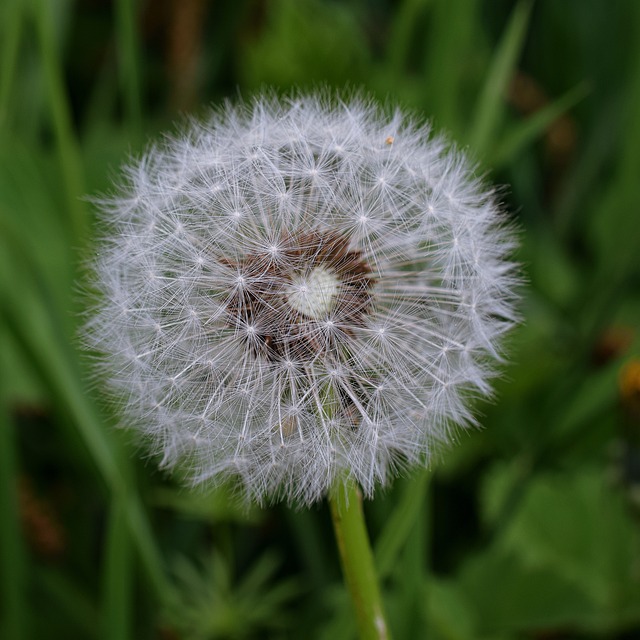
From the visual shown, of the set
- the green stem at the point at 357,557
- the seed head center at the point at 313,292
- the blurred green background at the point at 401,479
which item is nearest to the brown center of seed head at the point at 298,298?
the seed head center at the point at 313,292

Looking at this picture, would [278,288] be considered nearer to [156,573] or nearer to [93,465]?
[156,573]

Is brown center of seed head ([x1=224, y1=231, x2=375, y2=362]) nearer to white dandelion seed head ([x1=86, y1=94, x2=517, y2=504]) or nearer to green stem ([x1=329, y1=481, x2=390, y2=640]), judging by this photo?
white dandelion seed head ([x1=86, y1=94, x2=517, y2=504])

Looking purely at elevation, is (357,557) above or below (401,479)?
below

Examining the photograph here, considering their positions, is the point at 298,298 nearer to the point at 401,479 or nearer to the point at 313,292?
the point at 313,292

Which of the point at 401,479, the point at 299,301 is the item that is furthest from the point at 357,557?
the point at 401,479

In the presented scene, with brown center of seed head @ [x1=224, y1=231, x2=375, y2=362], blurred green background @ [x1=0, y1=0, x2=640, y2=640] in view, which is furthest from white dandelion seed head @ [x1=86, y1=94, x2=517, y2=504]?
blurred green background @ [x1=0, y1=0, x2=640, y2=640]
